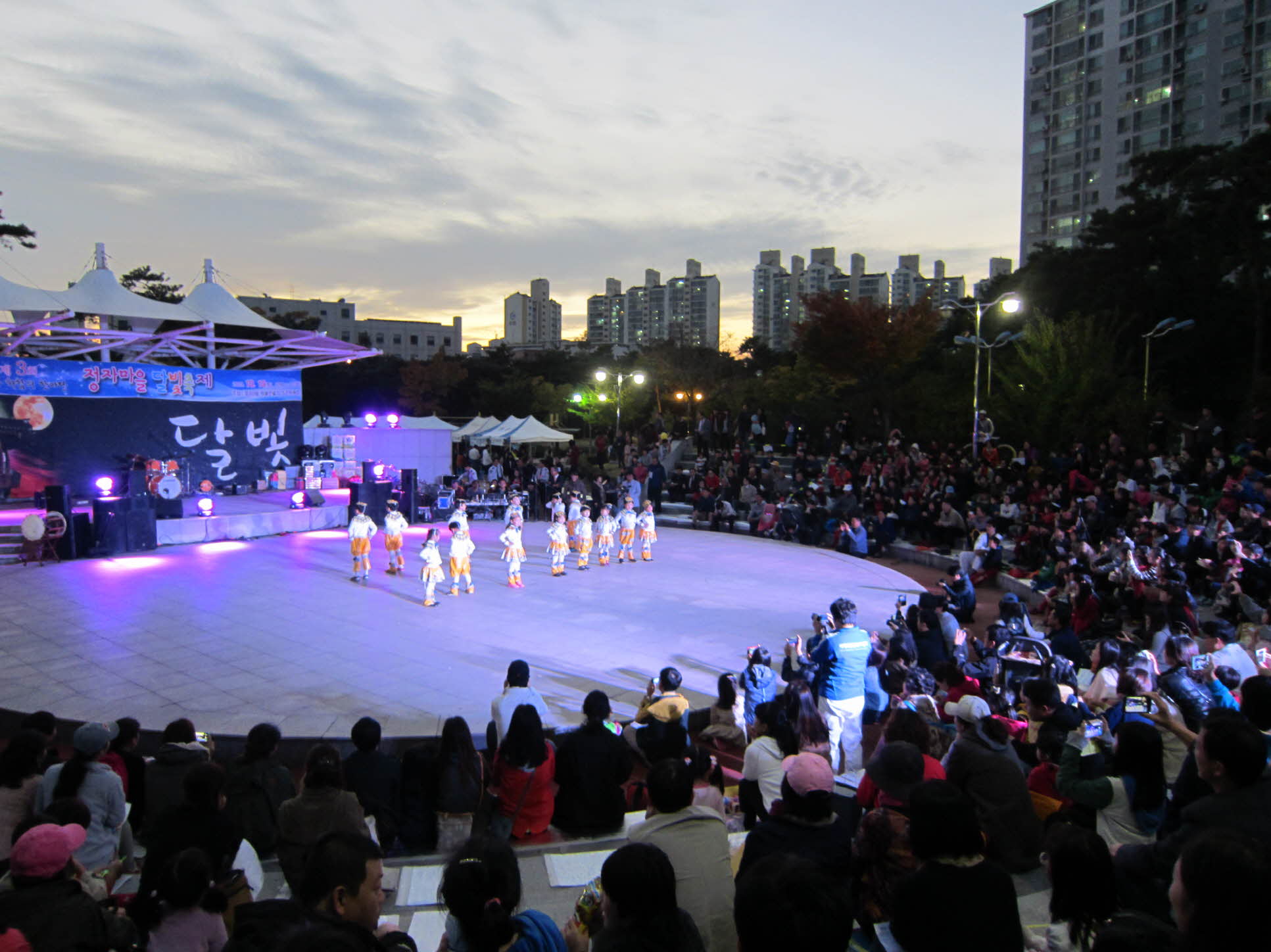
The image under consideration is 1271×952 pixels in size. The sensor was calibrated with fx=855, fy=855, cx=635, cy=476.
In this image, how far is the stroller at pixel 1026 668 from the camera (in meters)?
6.23

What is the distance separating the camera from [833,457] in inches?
870

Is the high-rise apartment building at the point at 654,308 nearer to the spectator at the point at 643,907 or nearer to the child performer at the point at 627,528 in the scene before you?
the child performer at the point at 627,528

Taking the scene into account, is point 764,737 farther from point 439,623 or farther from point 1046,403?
point 1046,403

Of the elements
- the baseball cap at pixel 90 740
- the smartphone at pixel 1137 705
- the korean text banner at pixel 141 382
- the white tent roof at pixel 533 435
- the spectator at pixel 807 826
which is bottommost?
the baseball cap at pixel 90 740

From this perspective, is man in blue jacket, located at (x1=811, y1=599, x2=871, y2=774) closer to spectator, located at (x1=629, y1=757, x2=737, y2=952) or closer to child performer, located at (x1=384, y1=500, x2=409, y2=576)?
spectator, located at (x1=629, y1=757, x2=737, y2=952)

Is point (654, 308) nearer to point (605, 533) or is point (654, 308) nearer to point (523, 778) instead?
point (605, 533)

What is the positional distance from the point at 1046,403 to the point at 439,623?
1571cm

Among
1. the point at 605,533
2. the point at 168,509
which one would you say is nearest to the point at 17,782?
the point at 605,533

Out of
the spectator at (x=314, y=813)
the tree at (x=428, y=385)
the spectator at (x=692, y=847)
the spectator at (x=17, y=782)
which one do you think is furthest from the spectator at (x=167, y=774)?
the tree at (x=428, y=385)

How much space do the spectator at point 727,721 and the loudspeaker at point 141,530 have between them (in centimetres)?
1408

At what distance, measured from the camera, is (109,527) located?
52.1ft

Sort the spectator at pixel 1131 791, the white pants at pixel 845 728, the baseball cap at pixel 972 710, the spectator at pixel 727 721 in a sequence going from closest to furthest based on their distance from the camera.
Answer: the spectator at pixel 1131 791, the baseball cap at pixel 972 710, the spectator at pixel 727 721, the white pants at pixel 845 728

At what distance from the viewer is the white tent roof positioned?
958 inches

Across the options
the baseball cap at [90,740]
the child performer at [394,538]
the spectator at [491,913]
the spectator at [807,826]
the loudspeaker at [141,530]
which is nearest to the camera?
the spectator at [491,913]
